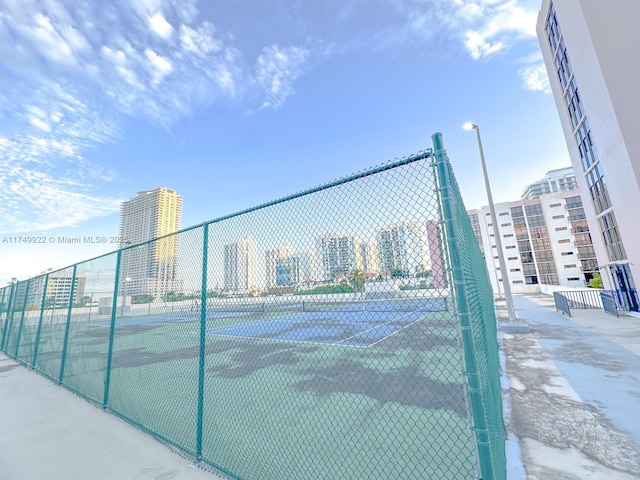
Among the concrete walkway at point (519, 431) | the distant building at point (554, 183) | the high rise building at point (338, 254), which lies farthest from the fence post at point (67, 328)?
the distant building at point (554, 183)

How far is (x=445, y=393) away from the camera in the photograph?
5301 mm

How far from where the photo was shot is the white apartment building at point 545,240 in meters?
49.8

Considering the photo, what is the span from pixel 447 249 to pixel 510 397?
465cm

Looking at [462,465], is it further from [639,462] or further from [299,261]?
[299,261]

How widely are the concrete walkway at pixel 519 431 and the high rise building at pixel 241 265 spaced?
2.02m

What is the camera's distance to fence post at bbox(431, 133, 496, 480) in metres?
1.51

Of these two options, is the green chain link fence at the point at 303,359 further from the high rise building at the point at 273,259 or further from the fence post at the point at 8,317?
the fence post at the point at 8,317

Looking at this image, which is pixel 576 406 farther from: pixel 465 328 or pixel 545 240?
pixel 545 240

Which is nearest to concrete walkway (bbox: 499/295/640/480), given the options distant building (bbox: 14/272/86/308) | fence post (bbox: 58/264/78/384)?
→ fence post (bbox: 58/264/78/384)

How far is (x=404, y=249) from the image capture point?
2031 millimetres

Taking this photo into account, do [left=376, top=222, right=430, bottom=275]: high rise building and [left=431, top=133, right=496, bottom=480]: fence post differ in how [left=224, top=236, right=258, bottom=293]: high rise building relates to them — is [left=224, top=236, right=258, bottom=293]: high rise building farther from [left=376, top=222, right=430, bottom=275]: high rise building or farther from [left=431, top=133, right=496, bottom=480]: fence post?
[left=431, top=133, right=496, bottom=480]: fence post

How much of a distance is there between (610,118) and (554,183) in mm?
115030

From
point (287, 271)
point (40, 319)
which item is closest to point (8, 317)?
point (40, 319)

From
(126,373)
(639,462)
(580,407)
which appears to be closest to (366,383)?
(580,407)
